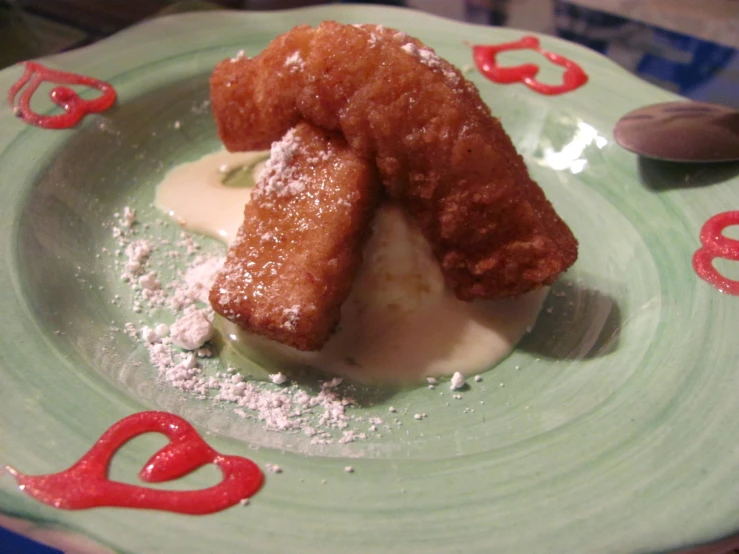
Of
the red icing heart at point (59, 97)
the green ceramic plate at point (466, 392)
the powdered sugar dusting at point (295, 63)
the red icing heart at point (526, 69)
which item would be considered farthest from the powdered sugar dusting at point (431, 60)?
the red icing heart at point (59, 97)

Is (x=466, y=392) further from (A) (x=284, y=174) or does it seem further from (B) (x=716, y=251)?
(B) (x=716, y=251)

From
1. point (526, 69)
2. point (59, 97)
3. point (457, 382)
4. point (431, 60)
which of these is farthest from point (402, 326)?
point (59, 97)

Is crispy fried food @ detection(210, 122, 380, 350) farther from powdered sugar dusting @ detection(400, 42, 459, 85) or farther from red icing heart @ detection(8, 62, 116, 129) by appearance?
red icing heart @ detection(8, 62, 116, 129)

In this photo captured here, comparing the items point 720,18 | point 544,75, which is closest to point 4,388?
point 544,75

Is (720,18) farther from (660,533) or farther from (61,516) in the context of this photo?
(61,516)

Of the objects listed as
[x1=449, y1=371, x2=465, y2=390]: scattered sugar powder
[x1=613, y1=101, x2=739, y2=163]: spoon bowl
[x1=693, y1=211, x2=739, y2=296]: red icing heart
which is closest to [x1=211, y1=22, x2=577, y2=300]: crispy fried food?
[x1=449, y1=371, x2=465, y2=390]: scattered sugar powder

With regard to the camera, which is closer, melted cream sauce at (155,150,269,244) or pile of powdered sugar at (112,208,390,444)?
pile of powdered sugar at (112,208,390,444)

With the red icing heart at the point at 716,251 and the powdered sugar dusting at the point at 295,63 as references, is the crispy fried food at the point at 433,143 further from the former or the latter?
the red icing heart at the point at 716,251
